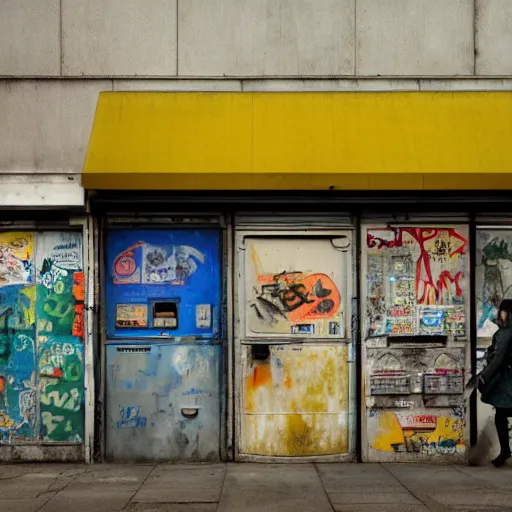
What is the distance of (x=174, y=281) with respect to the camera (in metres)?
8.45

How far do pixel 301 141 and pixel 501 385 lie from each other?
3445 mm

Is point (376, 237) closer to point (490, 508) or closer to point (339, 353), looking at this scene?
point (339, 353)

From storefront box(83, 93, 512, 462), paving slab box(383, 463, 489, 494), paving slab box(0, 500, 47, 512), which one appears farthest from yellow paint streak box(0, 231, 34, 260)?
paving slab box(383, 463, 489, 494)

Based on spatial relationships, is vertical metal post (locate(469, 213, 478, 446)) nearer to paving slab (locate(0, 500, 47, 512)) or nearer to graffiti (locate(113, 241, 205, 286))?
graffiti (locate(113, 241, 205, 286))

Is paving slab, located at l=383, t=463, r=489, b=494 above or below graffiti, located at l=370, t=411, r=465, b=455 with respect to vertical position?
below

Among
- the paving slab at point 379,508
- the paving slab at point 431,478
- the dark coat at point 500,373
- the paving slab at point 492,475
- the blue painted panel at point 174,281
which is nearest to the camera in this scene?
the paving slab at point 379,508

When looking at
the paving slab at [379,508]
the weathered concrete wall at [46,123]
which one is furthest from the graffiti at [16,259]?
the paving slab at [379,508]

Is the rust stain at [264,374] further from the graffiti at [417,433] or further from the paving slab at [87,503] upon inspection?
the paving slab at [87,503]

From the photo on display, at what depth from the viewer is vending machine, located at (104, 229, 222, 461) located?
8.40 m

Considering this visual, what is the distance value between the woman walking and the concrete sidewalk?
0.35 metres

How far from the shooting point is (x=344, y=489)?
716 cm

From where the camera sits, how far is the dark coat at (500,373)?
8141mm

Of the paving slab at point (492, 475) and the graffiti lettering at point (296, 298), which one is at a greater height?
the graffiti lettering at point (296, 298)

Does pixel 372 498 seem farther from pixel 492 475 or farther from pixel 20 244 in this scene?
pixel 20 244
